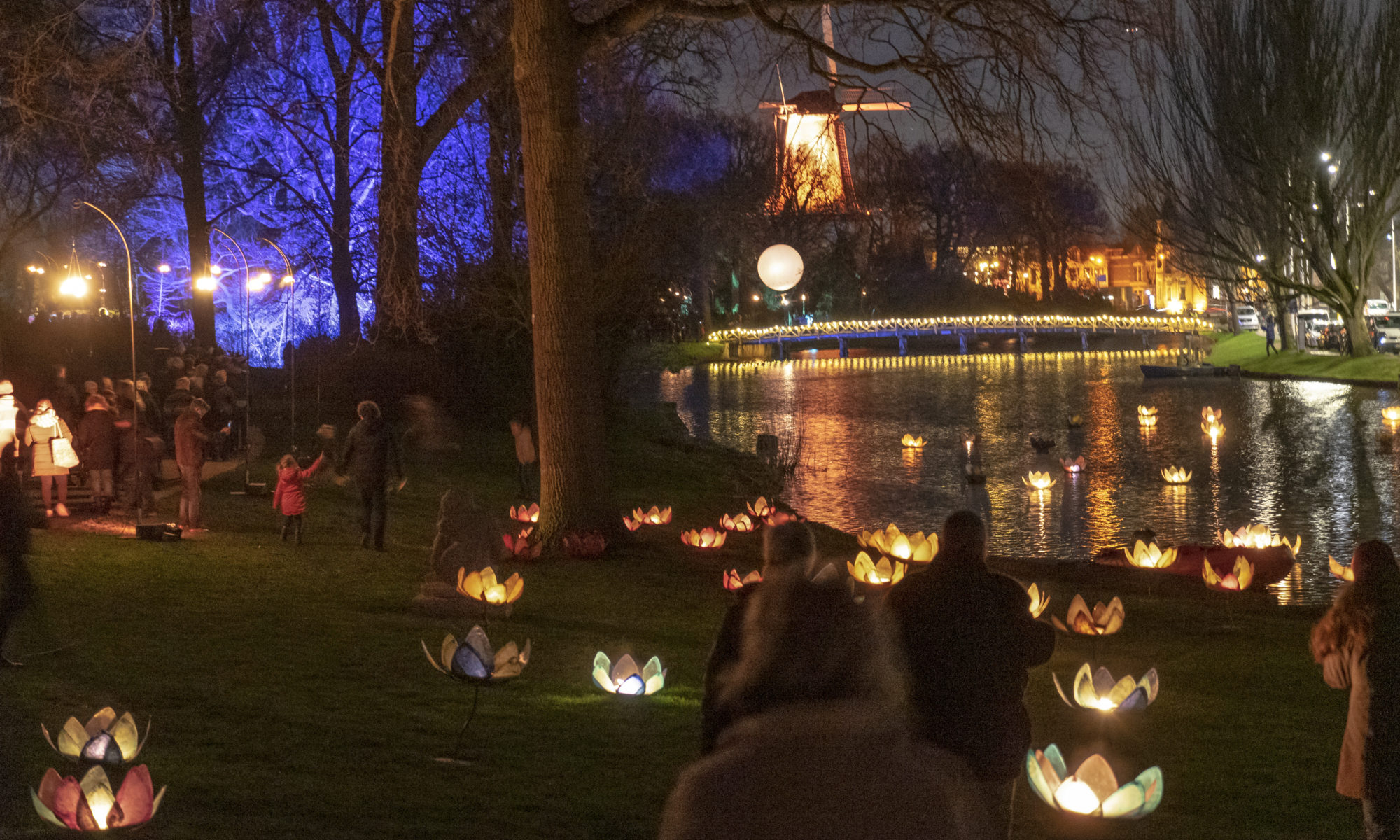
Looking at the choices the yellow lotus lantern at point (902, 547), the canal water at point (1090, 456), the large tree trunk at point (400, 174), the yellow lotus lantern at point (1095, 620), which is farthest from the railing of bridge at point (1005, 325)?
the yellow lotus lantern at point (1095, 620)

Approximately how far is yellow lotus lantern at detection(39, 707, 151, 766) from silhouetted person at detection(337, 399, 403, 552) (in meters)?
9.02

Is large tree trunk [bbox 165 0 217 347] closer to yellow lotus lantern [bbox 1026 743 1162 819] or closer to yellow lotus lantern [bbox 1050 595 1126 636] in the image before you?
yellow lotus lantern [bbox 1050 595 1126 636]

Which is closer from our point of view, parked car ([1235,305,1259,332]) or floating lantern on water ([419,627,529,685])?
floating lantern on water ([419,627,529,685])

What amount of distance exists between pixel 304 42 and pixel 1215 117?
32.0 meters

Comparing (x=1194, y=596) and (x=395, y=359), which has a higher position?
(x=395, y=359)

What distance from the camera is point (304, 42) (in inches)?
1168

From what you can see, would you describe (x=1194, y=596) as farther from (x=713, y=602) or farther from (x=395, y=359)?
(x=395, y=359)

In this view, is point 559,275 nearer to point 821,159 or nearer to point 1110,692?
point 821,159

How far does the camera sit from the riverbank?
4856 centimetres

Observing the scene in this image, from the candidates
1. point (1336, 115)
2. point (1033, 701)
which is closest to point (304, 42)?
point (1033, 701)

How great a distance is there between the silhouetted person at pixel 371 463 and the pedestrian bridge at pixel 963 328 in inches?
2771

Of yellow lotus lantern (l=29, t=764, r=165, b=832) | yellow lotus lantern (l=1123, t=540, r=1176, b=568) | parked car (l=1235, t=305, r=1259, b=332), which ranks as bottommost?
yellow lotus lantern (l=1123, t=540, r=1176, b=568)

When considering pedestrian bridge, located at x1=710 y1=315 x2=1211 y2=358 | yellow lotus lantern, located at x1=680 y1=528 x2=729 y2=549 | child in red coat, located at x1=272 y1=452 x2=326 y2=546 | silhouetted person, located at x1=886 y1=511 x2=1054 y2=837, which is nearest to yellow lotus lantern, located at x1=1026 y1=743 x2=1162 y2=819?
silhouetted person, located at x1=886 y1=511 x2=1054 y2=837

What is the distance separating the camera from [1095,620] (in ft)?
32.3
